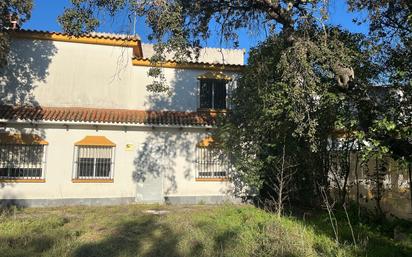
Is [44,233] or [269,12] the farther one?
[269,12]

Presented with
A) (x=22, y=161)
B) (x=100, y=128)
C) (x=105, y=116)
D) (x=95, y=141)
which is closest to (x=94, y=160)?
(x=95, y=141)

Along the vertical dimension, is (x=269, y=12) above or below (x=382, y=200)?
above

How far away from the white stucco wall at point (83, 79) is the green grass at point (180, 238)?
627 centimetres

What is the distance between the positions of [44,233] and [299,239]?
5990 millimetres

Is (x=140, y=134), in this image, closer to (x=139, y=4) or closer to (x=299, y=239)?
(x=139, y=4)

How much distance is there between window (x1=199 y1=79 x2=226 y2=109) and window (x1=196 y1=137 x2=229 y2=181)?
1.86 meters

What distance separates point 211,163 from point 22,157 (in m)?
7.58

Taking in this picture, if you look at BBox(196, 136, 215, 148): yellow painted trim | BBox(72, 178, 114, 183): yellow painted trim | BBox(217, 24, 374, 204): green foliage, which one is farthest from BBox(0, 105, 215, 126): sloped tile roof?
BBox(72, 178, 114, 183): yellow painted trim

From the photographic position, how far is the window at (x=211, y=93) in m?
18.2

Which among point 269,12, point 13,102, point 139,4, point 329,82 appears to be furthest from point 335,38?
point 13,102

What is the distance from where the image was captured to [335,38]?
34.1 feet

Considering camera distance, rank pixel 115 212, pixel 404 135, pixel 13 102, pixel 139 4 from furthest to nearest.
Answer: pixel 13 102 → pixel 115 212 → pixel 139 4 → pixel 404 135

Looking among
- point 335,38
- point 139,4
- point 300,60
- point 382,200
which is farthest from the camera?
point 382,200

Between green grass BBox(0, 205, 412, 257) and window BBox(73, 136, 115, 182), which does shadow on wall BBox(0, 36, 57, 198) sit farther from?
green grass BBox(0, 205, 412, 257)
